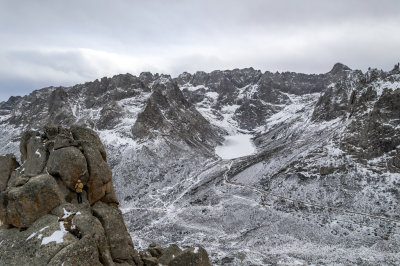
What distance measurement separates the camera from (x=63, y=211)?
20.7 metres

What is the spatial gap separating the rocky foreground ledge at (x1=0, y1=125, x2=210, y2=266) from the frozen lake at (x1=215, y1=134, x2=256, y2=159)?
102m

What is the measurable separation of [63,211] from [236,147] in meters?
135

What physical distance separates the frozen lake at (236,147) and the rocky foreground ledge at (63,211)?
334 feet

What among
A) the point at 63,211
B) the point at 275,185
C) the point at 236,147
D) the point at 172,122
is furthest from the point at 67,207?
the point at 236,147

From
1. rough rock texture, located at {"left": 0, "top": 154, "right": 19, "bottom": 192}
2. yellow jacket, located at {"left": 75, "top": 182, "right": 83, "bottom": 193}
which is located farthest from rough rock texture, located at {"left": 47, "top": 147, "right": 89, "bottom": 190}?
rough rock texture, located at {"left": 0, "top": 154, "right": 19, "bottom": 192}

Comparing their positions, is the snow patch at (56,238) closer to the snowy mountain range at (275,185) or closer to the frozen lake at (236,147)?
the snowy mountain range at (275,185)

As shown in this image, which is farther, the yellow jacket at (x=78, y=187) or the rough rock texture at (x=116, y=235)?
the yellow jacket at (x=78, y=187)

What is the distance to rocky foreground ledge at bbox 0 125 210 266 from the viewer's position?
18.2 metres

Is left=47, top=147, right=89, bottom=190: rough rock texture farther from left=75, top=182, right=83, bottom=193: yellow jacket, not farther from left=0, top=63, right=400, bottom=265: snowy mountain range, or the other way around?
left=0, top=63, right=400, bottom=265: snowy mountain range

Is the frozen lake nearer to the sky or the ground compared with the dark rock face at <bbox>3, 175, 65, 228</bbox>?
nearer to the ground

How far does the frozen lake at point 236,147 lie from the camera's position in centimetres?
13412

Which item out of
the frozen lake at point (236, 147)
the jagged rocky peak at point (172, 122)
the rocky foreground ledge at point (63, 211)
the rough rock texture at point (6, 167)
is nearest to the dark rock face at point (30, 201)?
the rocky foreground ledge at point (63, 211)

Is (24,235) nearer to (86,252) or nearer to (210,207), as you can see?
(86,252)

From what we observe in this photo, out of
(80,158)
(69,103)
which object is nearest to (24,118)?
(69,103)
